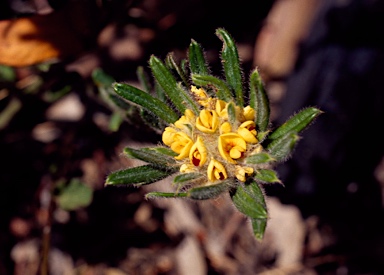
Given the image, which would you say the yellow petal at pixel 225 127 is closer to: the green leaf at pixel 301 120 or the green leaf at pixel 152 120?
the green leaf at pixel 301 120

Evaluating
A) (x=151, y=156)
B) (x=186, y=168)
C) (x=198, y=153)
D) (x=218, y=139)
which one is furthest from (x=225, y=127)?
(x=151, y=156)

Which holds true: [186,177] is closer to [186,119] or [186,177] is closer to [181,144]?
[181,144]

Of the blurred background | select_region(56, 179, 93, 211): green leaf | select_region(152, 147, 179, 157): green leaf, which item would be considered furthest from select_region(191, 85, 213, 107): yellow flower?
select_region(56, 179, 93, 211): green leaf

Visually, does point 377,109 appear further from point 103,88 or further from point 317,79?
point 103,88

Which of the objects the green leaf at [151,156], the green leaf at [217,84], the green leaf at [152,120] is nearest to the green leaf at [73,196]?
the green leaf at [152,120]

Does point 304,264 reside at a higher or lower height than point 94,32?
lower

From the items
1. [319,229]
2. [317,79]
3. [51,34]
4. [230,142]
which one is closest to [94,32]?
[51,34]
